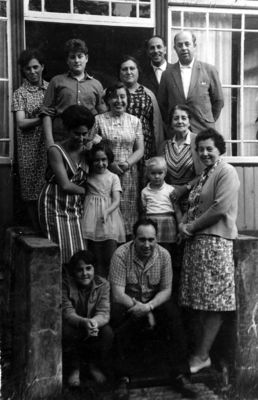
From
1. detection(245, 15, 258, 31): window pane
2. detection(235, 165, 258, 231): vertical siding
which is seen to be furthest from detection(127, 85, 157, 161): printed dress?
detection(245, 15, 258, 31): window pane

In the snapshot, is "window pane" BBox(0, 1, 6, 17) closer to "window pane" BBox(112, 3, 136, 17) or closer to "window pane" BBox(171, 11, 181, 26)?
"window pane" BBox(112, 3, 136, 17)

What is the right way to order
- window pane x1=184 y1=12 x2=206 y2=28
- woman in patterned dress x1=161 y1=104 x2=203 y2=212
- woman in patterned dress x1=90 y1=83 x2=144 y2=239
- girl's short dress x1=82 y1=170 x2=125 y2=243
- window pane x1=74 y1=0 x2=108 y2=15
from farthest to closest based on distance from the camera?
window pane x1=184 y1=12 x2=206 y2=28, window pane x1=74 y1=0 x2=108 y2=15, woman in patterned dress x1=90 y1=83 x2=144 y2=239, woman in patterned dress x1=161 y1=104 x2=203 y2=212, girl's short dress x1=82 y1=170 x2=125 y2=243

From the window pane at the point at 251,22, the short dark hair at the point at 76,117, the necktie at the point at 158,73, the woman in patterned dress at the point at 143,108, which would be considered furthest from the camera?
the window pane at the point at 251,22

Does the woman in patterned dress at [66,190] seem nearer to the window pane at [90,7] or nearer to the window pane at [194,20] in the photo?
the window pane at [90,7]

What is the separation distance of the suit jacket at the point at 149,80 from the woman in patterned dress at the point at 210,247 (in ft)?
4.98

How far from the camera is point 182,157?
5508 millimetres

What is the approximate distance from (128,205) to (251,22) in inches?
118

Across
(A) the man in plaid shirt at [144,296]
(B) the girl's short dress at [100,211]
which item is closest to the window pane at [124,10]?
(B) the girl's short dress at [100,211]

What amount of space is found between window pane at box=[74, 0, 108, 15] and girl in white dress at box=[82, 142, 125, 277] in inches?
90.2

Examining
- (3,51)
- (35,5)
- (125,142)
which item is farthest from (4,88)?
(125,142)

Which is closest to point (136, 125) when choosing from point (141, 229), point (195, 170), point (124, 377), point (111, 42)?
point (195, 170)

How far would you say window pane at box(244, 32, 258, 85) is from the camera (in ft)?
24.2

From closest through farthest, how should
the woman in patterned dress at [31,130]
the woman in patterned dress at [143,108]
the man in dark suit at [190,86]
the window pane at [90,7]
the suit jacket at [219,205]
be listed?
the suit jacket at [219,205] → the woman in patterned dress at [143,108] → the woman in patterned dress at [31,130] → the man in dark suit at [190,86] → the window pane at [90,7]

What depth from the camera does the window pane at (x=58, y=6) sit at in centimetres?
686
